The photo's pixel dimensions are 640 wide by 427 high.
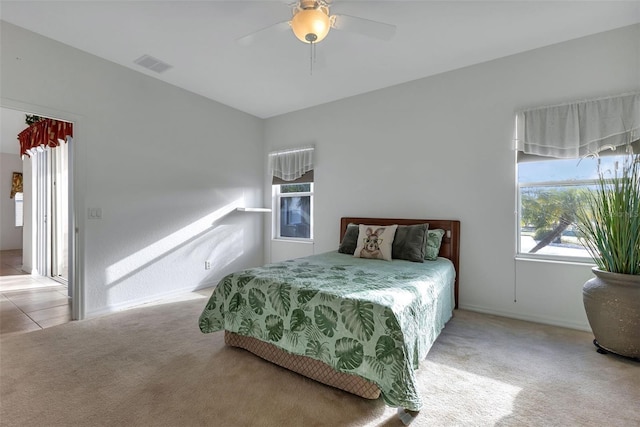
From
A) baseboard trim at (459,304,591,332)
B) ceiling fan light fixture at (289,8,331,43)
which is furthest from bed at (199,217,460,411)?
ceiling fan light fixture at (289,8,331,43)

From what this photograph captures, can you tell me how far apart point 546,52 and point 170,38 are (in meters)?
3.58

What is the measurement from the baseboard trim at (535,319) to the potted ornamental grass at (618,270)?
41 cm

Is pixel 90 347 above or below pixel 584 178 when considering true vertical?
below

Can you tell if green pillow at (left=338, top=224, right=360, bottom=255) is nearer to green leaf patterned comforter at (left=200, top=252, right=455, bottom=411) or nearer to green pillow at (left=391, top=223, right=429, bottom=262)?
green pillow at (left=391, top=223, right=429, bottom=262)

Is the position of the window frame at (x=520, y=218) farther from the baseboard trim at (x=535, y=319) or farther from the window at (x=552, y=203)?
the baseboard trim at (x=535, y=319)

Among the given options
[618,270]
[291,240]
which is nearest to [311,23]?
[618,270]

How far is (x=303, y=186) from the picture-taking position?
4738 millimetres

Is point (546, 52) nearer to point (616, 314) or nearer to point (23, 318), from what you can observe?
point (616, 314)

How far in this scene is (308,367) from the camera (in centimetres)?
191

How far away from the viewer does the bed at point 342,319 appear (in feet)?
5.18

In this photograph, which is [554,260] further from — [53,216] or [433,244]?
[53,216]

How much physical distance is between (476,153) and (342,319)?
2503 mm

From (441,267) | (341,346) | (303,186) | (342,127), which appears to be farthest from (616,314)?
(303,186)

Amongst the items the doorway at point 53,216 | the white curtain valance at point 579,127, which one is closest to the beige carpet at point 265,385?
the white curtain valance at point 579,127
